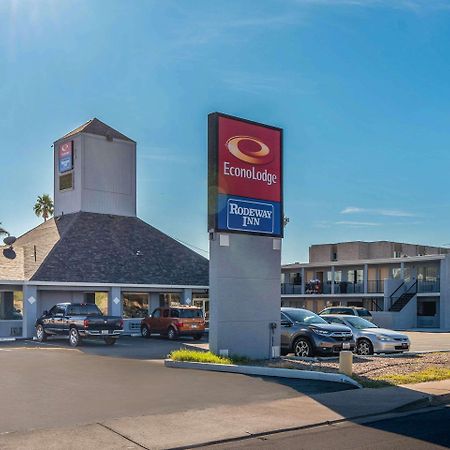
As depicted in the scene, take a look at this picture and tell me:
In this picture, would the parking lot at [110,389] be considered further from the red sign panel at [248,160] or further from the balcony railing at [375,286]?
the balcony railing at [375,286]

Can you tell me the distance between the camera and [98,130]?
139 ft

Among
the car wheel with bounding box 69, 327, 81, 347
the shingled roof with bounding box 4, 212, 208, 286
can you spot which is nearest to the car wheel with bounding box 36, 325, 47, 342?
the car wheel with bounding box 69, 327, 81, 347

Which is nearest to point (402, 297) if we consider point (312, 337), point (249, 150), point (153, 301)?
point (153, 301)

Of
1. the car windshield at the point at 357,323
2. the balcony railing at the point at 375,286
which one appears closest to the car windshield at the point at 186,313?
the car windshield at the point at 357,323

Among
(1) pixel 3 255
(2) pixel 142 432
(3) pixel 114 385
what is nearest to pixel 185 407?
(2) pixel 142 432

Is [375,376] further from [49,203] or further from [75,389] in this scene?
[49,203]

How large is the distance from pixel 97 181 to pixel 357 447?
34153mm

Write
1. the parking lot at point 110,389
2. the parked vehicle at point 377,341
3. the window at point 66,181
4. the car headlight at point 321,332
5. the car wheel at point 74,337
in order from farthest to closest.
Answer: the window at point 66,181 < the car wheel at point 74,337 < the parked vehicle at point 377,341 < the car headlight at point 321,332 < the parking lot at point 110,389

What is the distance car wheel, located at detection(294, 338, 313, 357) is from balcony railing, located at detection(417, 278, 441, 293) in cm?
2985

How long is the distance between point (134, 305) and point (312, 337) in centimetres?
1875

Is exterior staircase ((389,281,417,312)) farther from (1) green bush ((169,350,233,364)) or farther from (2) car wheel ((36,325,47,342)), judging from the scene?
(1) green bush ((169,350,233,364))

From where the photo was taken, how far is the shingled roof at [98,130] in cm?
4178

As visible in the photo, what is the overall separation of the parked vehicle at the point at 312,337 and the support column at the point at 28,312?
1564cm

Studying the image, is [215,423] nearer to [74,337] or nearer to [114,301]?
[74,337]
